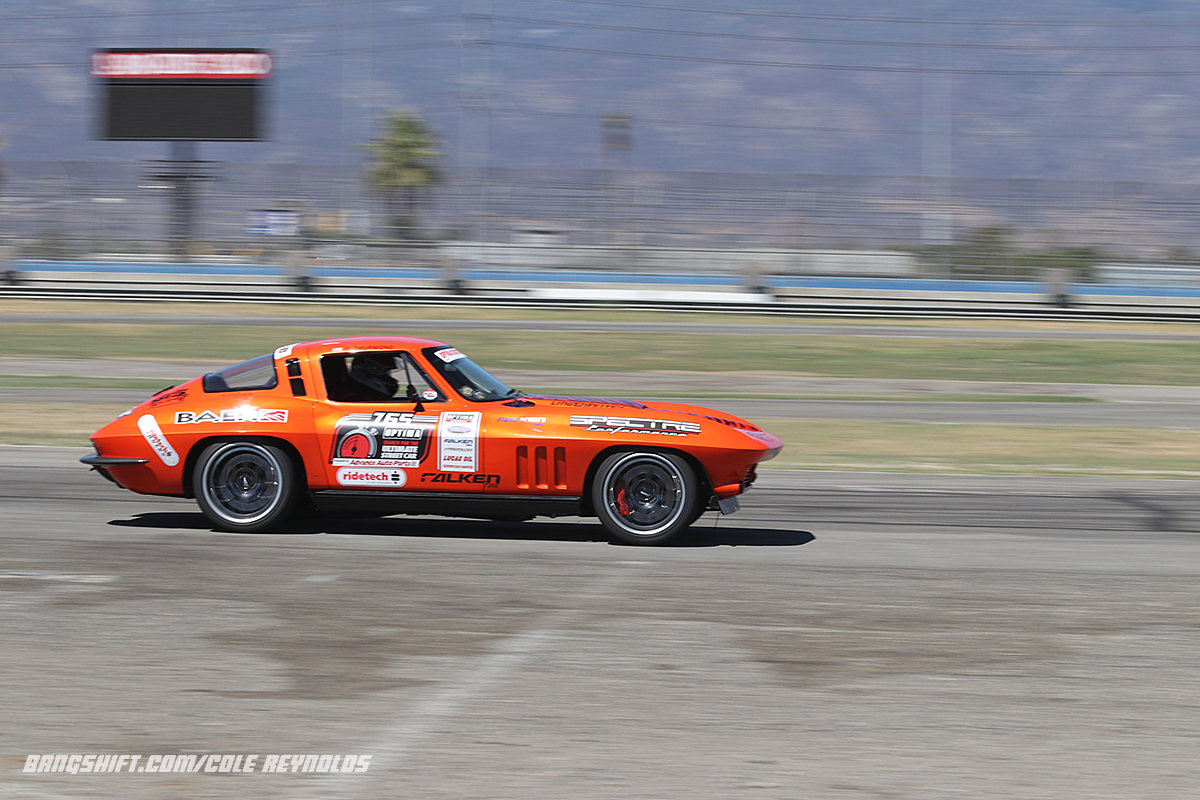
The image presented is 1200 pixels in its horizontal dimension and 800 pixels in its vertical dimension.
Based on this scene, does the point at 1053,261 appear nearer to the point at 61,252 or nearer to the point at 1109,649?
the point at 61,252

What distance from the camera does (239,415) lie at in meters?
7.84

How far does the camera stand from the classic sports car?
754 centimetres

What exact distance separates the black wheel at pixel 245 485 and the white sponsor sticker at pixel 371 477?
1.11ft

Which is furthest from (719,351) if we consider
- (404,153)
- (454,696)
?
(404,153)

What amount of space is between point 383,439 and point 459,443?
1.65 feet

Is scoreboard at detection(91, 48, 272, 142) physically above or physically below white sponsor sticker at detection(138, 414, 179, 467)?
above

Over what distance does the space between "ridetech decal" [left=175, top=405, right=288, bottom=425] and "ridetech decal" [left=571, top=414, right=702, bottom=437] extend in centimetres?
191

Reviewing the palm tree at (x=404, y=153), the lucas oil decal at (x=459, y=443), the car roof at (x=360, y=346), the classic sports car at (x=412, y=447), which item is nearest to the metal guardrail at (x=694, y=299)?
the car roof at (x=360, y=346)

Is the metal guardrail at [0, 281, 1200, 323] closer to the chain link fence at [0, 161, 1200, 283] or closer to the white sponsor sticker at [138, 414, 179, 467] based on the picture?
the chain link fence at [0, 161, 1200, 283]

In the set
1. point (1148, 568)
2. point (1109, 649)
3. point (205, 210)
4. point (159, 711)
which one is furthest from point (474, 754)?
point (205, 210)

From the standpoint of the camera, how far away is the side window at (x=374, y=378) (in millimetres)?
7875

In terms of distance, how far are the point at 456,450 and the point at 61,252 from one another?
3735cm

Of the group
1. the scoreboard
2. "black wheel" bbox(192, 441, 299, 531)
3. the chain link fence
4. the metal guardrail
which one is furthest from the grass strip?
the scoreboard

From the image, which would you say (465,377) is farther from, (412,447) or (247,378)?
(247,378)
